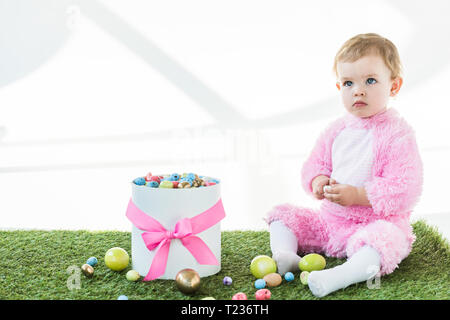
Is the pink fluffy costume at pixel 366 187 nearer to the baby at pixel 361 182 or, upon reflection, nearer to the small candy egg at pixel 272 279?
the baby at pixel 361 182

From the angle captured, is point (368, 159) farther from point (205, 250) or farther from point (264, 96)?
point (264, 96)

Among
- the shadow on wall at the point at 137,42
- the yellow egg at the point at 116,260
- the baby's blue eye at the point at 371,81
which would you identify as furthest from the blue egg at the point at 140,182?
the shadow on wall at the point at 137,42

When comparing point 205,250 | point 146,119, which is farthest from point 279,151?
point 205,250

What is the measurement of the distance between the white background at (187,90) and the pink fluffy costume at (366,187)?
82 cm

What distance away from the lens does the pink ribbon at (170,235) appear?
3.88 ft

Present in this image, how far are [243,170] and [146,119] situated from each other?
502 millimetres

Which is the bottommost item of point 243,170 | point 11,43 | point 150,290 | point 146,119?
point 150,290

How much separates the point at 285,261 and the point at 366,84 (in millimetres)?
479

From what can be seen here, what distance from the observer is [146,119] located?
7.77ft

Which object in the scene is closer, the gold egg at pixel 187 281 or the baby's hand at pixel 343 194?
the gold egg at pixel 187 281

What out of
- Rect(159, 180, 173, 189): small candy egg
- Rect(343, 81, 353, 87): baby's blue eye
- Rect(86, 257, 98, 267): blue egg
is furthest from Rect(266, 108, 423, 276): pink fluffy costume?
Rect(86, 257, 98, 267): blue egg

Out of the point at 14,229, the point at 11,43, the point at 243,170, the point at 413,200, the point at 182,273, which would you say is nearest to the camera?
the point at 182,273

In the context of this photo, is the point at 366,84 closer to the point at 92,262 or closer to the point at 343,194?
the point at 343,194

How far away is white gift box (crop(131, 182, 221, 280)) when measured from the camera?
46.9 inches
